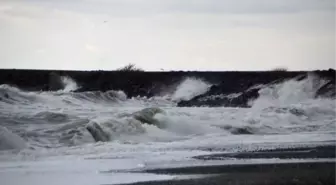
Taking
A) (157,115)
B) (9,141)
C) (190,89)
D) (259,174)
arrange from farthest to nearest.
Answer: (190,89)
(157,115)
(9,141)
(259,174)

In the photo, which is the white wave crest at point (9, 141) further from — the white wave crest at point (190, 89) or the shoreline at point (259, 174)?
the white wave crest at point (190, 89)

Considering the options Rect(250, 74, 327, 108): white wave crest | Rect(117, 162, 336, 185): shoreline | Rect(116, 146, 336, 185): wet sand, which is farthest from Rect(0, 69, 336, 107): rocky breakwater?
Rect(117, 162, 336, 185): shoreline

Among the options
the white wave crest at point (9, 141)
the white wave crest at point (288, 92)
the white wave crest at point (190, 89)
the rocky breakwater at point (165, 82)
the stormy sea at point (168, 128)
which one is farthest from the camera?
the white wave crest at point (288, 92)

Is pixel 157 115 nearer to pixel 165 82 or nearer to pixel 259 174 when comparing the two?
pixel 165 82

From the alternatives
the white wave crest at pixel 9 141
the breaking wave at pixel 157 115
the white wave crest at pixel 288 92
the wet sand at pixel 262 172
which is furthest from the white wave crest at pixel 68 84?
the white wave crest at pixel 288 92

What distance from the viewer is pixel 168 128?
25.3 feet

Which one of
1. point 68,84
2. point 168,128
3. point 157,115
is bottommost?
point 168,128

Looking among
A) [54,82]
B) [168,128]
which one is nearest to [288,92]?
[168,128]

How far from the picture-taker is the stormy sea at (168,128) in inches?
202

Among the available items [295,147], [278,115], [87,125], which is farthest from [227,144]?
[278,115]

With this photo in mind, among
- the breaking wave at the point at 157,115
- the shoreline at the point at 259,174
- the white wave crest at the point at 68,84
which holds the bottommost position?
the shoreline at the point at 259,174

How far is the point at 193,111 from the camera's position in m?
8.82

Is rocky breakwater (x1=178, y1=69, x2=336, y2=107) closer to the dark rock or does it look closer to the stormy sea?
the stormy sea

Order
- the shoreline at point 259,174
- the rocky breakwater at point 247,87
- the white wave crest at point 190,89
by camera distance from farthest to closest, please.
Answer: the white wave crest at point 190,89
the rocky breakwater at point 247,87
the shoreline at point 259,174
